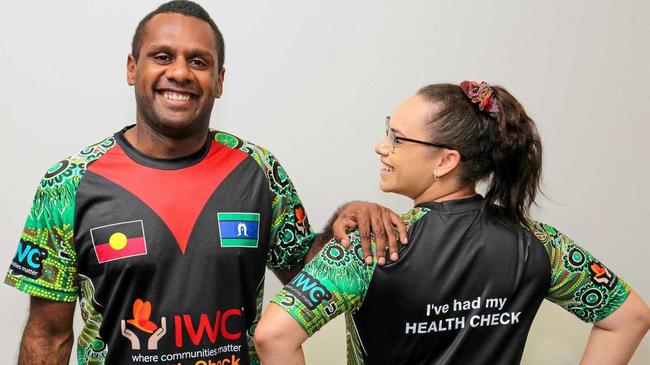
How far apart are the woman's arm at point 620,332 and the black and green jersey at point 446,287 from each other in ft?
0.45

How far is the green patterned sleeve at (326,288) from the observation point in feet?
4.43

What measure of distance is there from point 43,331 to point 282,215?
0.62 meters

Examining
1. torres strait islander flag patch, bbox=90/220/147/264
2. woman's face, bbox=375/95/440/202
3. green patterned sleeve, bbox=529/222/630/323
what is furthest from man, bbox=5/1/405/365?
green patterned sleeve, bbox=529/222/630/323

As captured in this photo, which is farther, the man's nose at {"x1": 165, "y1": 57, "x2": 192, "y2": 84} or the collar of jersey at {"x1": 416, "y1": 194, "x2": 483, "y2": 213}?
the man's nose at {"x1": 165, "y1": 57, "x2": 192, "y2": 84}

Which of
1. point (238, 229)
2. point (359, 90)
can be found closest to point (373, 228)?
point (238, 229)

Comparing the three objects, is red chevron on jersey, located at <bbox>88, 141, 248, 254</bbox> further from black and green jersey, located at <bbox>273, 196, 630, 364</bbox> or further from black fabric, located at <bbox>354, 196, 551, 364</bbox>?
black fabric, located at <bbox>354, 196, 551, 364</bbox>

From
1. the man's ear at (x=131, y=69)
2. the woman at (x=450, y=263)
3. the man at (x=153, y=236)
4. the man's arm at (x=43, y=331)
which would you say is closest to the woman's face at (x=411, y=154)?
the woman at (x=450, y=263)

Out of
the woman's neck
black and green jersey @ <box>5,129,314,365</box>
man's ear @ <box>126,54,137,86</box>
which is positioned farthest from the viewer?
man's ear @ <box>126,54,137,86</box>

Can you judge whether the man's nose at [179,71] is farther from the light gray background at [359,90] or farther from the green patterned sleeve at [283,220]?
the light gray background at [359,90]

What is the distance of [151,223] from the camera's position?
1.60 m

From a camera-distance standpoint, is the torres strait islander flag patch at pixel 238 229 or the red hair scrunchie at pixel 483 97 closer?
the red hair scrunchie at pixel 483 97

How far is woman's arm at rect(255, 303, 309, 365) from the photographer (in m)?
1.36

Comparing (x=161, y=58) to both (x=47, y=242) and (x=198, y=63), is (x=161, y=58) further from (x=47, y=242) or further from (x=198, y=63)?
(x=47, y=242)

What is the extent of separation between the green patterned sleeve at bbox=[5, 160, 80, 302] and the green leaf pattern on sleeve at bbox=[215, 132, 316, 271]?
400 millimetres
